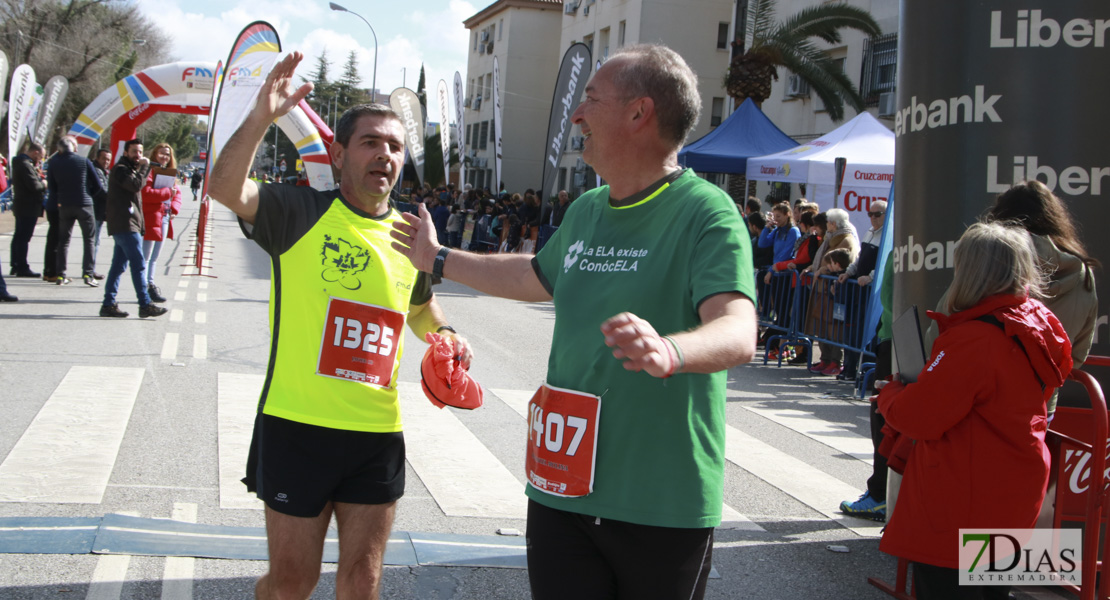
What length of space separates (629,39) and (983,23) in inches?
1434

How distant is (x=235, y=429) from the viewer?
263 inches

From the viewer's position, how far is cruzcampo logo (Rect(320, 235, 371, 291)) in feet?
10.7

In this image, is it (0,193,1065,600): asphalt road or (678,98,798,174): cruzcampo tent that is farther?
(678,98,798,174): cruzcampo tent

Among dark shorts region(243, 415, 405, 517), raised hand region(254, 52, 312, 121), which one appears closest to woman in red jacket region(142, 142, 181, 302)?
raised hand region(254, 52, 312, 121)

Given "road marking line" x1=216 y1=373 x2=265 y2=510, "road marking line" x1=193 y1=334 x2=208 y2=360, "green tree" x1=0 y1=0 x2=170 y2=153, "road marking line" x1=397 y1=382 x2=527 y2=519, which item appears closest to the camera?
"road marking line" x1=216 y1=373 x2=265 y2=510

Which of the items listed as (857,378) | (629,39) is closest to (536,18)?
(629,39)

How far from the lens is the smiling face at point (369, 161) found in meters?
3.36

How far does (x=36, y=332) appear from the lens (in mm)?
9867

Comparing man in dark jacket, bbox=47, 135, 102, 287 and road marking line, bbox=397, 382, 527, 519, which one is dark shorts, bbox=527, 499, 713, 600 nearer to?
road marking line, bbox=397, 382, 527, 519

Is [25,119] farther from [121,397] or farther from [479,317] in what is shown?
[121,397]

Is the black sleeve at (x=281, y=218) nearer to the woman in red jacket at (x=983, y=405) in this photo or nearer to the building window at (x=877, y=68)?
the woman in red jacket at (x=983, y=405)

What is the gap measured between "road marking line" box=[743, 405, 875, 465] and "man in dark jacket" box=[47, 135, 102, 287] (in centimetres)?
938

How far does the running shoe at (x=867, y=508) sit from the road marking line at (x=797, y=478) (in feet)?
0.13

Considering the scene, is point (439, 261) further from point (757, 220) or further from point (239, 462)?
point (757, 220)
